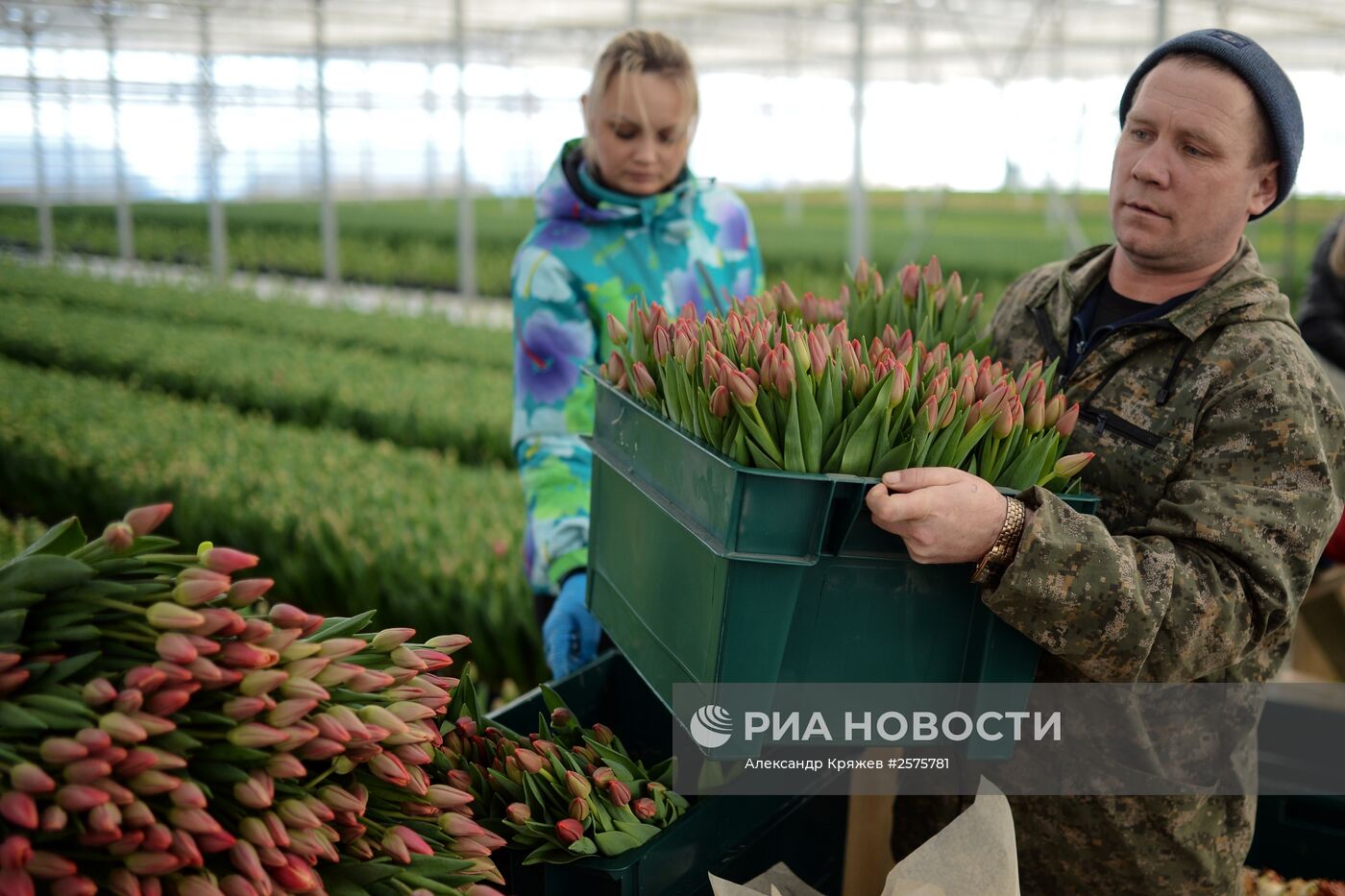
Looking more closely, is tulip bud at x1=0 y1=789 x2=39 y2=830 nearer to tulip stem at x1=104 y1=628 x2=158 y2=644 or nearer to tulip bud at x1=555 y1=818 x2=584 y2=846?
tulip stem at x1=104 y1=628 x2=158 y2=644

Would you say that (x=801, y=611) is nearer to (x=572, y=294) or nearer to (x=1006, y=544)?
(x=1006, y=544)

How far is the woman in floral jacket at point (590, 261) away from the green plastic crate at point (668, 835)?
0.24 metres

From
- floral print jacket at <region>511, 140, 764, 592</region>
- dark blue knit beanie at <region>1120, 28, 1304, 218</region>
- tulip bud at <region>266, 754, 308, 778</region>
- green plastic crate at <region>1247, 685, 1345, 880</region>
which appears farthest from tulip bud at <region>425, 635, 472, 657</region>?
green plastic crate at <region>1247, 685, 1345, 880</region>

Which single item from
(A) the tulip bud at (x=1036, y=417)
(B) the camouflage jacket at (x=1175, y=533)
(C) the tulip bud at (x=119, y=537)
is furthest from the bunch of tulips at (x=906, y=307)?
(C) the tulip bud at (x=119, y=537)

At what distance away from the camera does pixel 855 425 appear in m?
1.16

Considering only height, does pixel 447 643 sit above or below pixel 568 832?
above

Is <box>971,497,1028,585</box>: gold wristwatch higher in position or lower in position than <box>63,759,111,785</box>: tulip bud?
higher

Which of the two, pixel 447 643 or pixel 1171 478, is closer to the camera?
pixel 447 643

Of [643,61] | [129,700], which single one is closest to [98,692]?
[129,700]

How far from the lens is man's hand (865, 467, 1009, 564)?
111 centimetres

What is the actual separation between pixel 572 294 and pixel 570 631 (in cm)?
63

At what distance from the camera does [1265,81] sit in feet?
4.39

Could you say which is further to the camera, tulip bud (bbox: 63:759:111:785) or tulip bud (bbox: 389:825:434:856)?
tulip bud (bbox: 389:825:434:856)

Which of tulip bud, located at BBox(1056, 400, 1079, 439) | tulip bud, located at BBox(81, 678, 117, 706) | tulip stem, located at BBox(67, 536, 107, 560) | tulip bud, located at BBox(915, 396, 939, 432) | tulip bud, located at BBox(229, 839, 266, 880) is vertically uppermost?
tulip bud, located at BBox(915, 396, 939, 432)
